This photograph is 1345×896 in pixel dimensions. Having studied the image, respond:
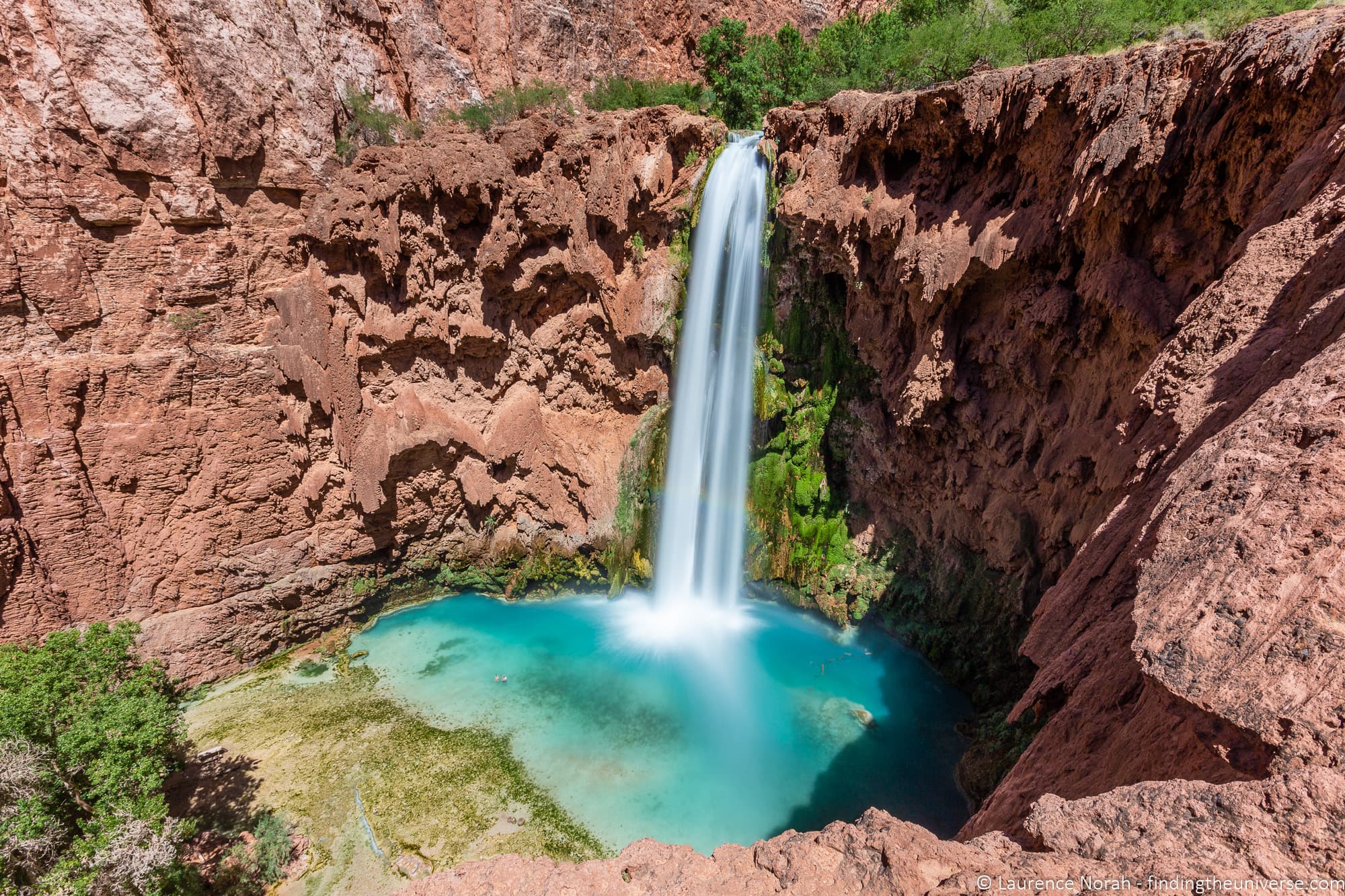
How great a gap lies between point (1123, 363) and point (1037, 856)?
7.78 m

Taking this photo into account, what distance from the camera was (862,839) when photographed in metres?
3.26

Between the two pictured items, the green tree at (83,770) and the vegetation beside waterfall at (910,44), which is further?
the vegetation beside waterfall at (910,44)

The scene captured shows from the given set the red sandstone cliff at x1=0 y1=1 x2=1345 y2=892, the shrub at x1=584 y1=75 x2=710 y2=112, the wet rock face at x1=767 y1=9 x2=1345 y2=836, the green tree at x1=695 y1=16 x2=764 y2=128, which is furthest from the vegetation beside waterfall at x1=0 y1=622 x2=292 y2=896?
the green tree at x1=695 y1=16 x2=764 y2=128

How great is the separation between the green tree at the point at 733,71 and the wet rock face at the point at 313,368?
5995 mm

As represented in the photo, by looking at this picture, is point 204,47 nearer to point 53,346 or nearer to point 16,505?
point 53,346

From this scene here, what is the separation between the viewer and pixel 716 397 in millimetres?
15062

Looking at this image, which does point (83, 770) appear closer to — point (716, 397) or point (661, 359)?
point (661, 359)

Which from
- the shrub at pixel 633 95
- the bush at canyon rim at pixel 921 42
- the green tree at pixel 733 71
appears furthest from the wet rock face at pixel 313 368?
the green tree at pixel 733 71

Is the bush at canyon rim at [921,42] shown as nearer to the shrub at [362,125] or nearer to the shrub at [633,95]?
the shrub at [633,95]

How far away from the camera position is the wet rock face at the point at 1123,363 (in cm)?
274

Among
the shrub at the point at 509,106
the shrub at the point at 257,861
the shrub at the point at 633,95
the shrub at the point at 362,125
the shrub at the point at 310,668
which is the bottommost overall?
the shrub at the point at 257,861

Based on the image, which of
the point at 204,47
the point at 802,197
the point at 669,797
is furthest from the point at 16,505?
the point at 802,197

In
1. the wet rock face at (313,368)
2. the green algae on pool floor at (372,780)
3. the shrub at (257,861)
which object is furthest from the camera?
the wet rock face at (313,368)

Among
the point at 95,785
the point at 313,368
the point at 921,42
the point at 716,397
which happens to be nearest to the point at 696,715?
the point at 716,397
